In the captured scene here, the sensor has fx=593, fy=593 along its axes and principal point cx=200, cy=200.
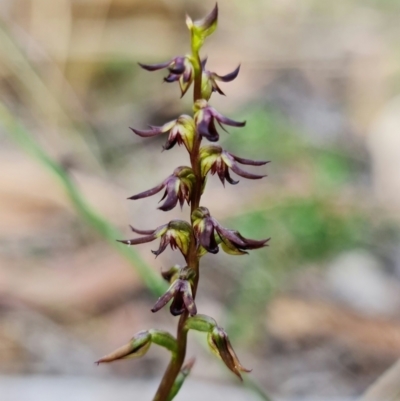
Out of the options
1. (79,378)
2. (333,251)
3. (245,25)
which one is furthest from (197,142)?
(245,25)

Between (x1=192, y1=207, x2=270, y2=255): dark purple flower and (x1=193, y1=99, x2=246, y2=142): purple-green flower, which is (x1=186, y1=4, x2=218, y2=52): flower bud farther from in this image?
(x1=192, y1=207, x2=270, y2=255): dark purple flower

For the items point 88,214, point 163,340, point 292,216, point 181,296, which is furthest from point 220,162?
point 292,216

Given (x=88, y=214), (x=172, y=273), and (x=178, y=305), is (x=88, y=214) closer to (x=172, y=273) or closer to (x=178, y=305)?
(x=172, y=273)

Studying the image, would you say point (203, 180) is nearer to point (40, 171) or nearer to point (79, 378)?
point (79, 378)

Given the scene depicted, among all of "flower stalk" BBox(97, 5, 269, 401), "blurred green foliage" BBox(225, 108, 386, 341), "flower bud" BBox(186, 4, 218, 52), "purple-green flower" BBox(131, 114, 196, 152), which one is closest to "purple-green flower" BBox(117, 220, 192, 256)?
"flower stalk" BBox(97, 5, 269, 401)

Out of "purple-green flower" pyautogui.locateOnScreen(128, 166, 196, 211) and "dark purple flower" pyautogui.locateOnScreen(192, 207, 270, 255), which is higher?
"purple-green flower" pyautogui.locateOnScreen(128, 166, 196, 211)

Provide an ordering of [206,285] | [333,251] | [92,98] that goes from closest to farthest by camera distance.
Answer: [206,285]
[333,251]
[92,98]
